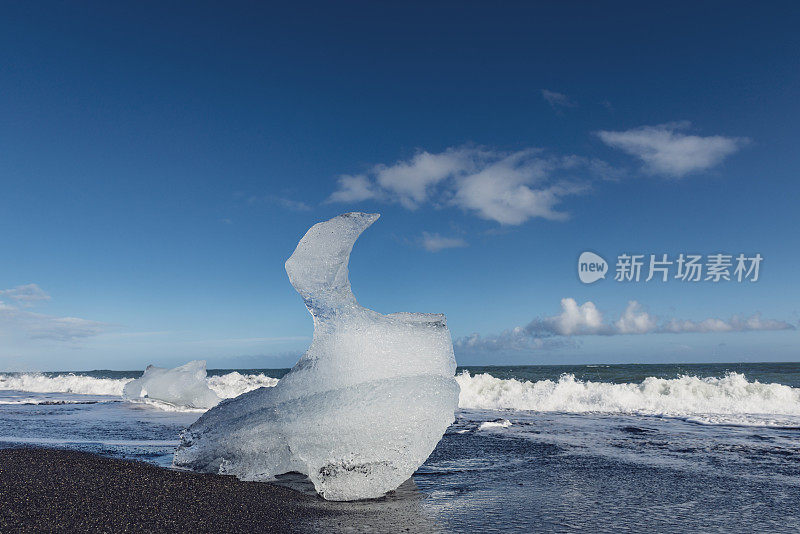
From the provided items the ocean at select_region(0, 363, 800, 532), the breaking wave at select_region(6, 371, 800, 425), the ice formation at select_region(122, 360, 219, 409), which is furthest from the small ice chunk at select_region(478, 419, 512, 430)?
the ice formation at select_region(122, 360, 219, 409)

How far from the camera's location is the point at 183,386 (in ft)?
50.1

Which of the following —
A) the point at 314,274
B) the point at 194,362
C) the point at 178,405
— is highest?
the point at 314,274

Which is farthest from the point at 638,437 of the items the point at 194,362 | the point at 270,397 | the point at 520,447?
the point at 194,362

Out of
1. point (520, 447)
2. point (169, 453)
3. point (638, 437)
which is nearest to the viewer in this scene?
point (169, 453)

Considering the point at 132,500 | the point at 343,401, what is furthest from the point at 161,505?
the point at 343,401

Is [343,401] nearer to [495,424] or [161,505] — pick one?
[161,505]

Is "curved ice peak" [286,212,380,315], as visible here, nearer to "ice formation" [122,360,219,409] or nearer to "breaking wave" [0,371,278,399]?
"ice formation" [122,360,219,409]

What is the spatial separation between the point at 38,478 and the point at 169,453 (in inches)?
105

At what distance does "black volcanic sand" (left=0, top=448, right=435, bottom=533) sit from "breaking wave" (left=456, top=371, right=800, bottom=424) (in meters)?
11.1

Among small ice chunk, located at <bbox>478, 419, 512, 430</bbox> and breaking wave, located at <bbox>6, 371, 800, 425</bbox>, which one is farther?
breaking wave, located at <bbox>6, 371, 800, 425</bbox>

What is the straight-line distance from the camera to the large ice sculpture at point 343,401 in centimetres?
541

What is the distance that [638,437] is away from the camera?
9.44 meters

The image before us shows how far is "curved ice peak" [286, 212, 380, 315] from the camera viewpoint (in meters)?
5.83

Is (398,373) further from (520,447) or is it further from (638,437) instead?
(638,437)
